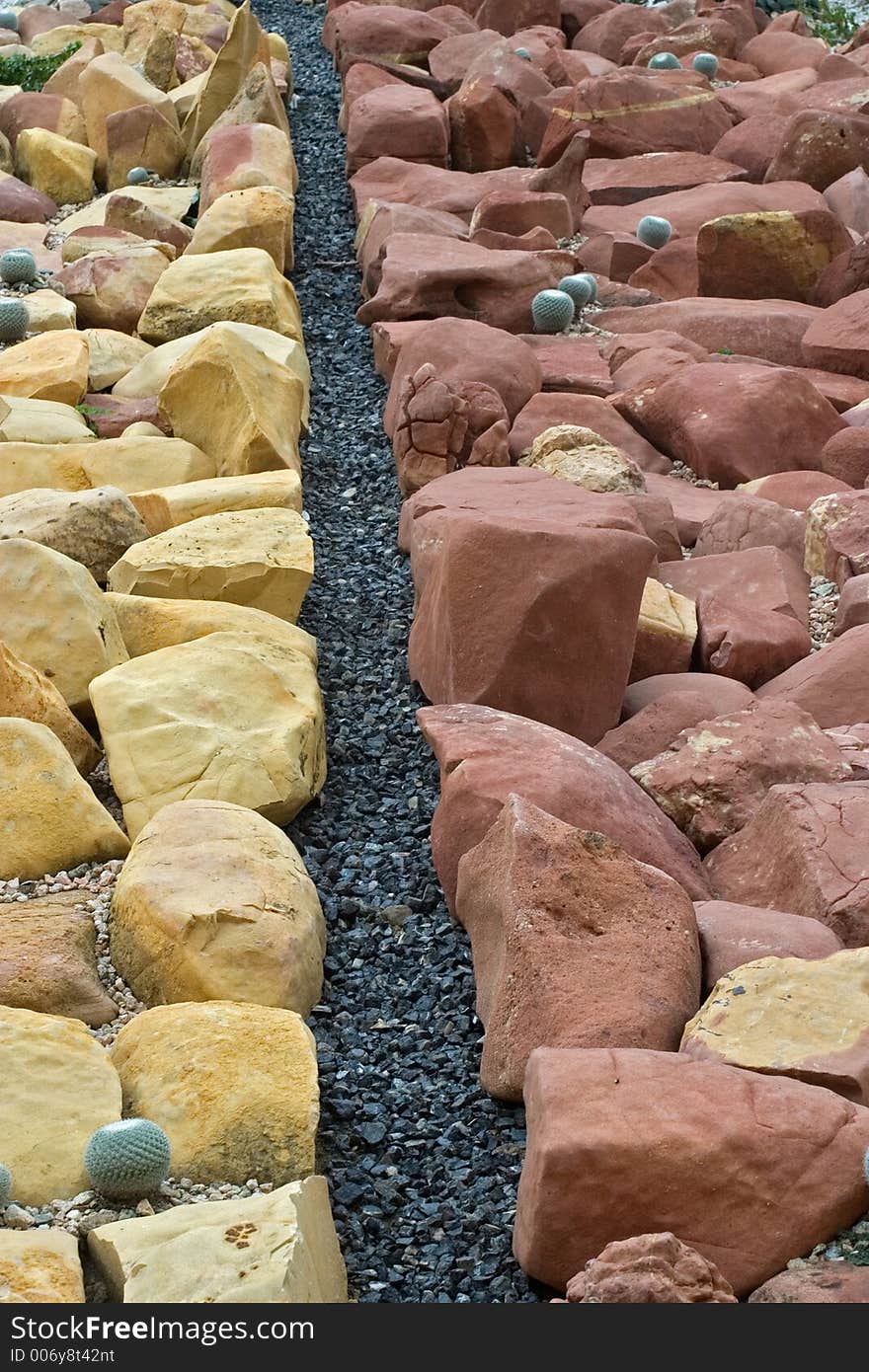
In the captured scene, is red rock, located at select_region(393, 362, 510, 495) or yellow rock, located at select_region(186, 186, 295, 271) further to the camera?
yellow rock, located at select_region(186, 186, 295, 271)

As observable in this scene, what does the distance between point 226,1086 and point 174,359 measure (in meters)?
4.32

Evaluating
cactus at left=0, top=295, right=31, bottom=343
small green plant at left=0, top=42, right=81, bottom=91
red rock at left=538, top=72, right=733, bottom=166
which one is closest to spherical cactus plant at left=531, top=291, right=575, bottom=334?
cactus at left=0, top=295, right=31, bottom=343

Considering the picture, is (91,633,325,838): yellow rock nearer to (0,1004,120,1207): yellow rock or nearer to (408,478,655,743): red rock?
(408,478,655,743): red rock

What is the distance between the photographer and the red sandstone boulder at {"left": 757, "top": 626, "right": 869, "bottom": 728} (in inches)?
197

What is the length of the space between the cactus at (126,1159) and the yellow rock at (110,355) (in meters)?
4.67

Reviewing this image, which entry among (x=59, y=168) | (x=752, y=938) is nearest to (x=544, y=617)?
(x=752, y=938)

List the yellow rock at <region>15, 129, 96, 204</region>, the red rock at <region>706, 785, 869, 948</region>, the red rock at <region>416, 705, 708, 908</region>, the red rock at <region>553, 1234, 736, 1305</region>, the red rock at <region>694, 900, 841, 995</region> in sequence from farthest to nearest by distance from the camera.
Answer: the yellow rock at <region>15, 129, 96, 204</region>, the red rock at <region>416, 705, 708, 908</region>, the red rock at <region>706, 785, 869, 948</region>, the red rock at <region>694, 900, 841, 995</region>, the red rock at <region>553, 1234, 736, 1305</region>

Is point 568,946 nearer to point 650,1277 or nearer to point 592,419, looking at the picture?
point 650,1277

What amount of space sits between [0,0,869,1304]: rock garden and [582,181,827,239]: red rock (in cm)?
20

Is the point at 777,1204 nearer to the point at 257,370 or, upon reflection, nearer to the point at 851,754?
the point at 851,754

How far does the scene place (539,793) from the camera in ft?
13.7

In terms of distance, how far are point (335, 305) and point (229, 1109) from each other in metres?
5.94

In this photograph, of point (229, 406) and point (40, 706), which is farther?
point (229, 406)

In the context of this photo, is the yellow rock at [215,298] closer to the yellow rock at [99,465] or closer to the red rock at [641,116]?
the yellow rock at [99,465]
